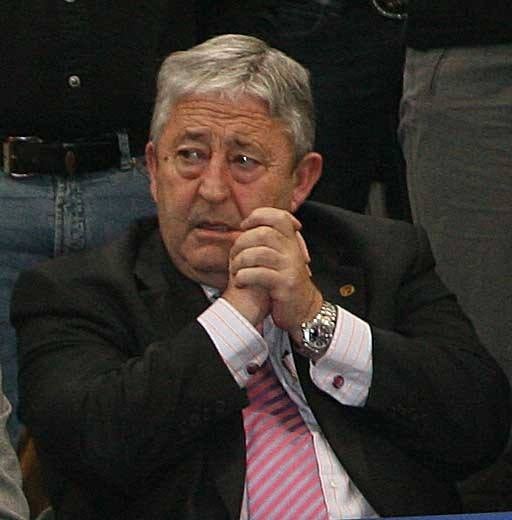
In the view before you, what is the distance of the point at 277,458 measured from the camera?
2.30m

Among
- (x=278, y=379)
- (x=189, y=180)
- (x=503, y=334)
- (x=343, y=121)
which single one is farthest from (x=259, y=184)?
(x=343, y=121)

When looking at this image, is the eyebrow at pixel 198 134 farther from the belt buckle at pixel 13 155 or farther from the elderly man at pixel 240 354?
the belt buckle at pixel 13 155

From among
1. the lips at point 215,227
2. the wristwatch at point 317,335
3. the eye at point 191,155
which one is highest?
the eye at point 191,155

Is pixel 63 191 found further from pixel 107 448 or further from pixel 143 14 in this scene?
pixel 107 448

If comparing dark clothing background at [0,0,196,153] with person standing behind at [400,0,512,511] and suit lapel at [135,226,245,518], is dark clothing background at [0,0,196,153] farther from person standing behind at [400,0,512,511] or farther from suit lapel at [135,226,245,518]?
person standing behind at [400,0,512,511]

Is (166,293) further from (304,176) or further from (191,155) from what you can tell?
(304,176)

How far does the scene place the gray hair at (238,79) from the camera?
2387 millimetres

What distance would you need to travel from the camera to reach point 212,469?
87.7 inches

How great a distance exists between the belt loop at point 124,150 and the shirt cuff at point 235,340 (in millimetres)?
618

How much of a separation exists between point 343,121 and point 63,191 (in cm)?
95

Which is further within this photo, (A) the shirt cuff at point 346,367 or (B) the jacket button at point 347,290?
(B) the jacket button at point 347,290

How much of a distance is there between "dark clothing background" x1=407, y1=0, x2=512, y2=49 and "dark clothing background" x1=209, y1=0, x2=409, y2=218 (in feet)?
1.62

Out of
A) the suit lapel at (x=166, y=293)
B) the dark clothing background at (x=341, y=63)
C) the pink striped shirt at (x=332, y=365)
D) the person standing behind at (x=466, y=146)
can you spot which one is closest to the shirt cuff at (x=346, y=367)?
the pink striped shirt at (x=332, y=365)

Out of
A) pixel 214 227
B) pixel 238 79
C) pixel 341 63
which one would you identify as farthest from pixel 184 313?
pixel 341 63
